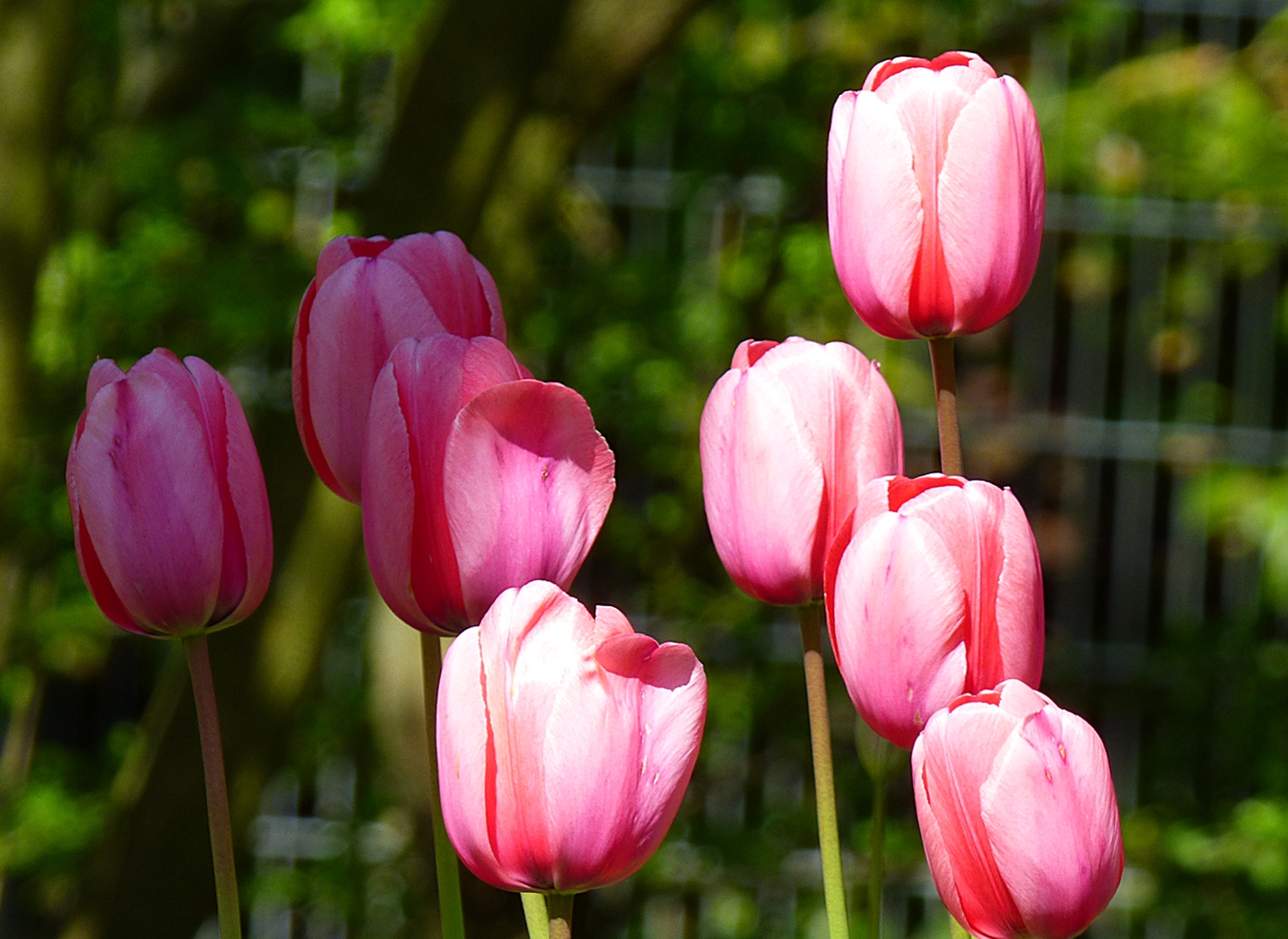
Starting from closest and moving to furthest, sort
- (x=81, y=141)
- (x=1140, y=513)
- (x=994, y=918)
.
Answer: (x=994, y=918), (x=81, y=141), (x=1140, y=513)

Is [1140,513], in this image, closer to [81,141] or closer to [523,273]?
[523,273]

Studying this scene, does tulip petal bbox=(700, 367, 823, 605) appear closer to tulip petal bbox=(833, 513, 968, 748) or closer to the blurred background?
tulip petal bbox=(833, 513, 968, 748)

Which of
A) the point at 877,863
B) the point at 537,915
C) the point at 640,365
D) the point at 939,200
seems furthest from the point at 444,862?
the point at 640,365

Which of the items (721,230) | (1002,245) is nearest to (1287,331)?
(721,230)

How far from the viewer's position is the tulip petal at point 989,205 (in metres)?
0.45

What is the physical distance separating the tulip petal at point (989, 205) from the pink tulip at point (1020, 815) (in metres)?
0.13

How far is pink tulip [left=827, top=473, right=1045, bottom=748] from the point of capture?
0.39m

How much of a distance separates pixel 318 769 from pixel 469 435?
2609 millimetres

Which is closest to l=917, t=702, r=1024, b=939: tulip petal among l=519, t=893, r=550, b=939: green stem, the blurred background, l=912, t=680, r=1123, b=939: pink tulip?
l=912, t=680, r=1123, b=939: pink tulip

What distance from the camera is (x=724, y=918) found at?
9.14 feet

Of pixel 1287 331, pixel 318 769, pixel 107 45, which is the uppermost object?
pixel 107 45

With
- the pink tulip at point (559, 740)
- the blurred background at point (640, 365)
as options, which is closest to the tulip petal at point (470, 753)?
the pink tulip at point (559, 740)

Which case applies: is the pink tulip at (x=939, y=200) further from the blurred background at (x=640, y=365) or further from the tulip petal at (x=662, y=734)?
the blurred background at (x=640, y=365)

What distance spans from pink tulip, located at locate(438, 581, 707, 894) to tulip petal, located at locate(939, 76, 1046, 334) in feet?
0.50
